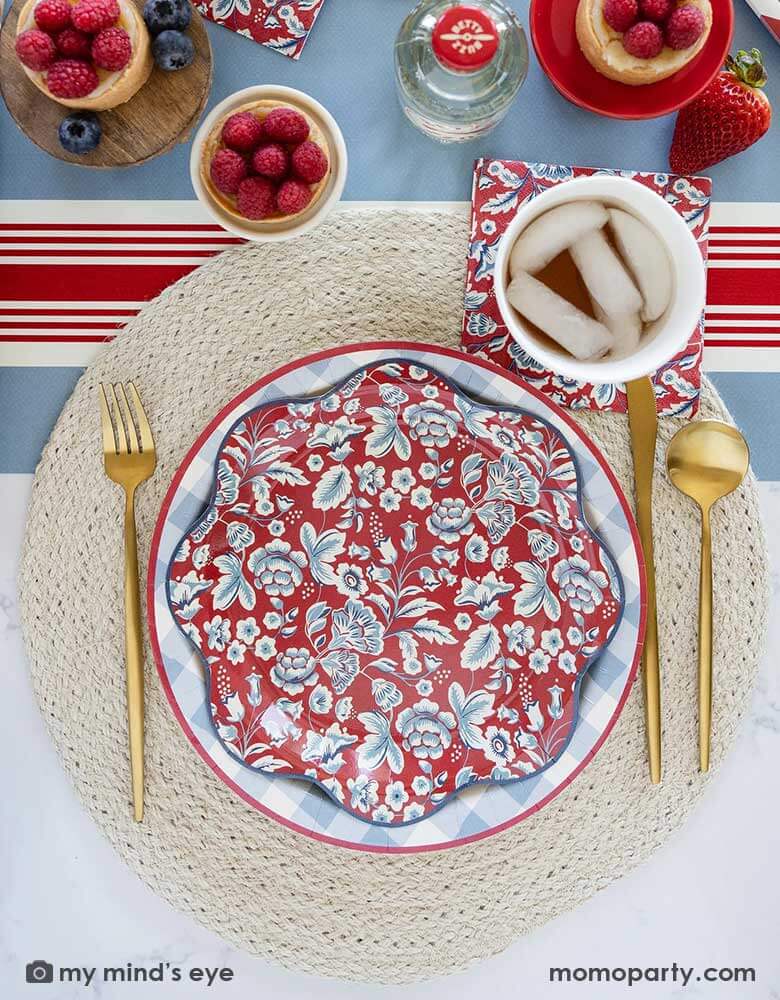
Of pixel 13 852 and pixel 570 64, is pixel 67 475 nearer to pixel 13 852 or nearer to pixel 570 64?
pixel 13 852

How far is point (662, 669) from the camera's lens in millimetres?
796

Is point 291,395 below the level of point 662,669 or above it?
above

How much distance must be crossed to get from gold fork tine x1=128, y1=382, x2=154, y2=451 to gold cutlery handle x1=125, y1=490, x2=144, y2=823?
0.15ft

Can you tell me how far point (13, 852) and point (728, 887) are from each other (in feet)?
2.36

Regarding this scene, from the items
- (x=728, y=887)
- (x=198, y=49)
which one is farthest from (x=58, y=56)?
(x=728, y=887)

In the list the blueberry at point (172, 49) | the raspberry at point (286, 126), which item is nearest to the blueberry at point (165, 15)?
the blueberry at point (172, 49)

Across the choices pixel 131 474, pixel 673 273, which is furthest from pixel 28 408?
pixel 673 273

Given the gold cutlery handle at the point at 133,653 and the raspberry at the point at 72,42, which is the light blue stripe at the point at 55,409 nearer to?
the gold cutlery handle at the point at 133,653

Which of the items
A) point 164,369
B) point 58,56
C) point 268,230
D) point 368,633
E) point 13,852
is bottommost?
point 13,852

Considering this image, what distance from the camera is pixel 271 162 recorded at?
26.7 inches

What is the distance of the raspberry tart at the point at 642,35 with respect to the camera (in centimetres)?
66

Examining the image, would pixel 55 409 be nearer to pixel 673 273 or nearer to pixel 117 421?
pixel 117 421

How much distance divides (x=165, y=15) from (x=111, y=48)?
0.23 ft

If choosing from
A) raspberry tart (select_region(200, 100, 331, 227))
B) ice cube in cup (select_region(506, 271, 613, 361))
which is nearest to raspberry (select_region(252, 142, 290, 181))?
raspberry tart (select_region(200, 100, 331, 227))
